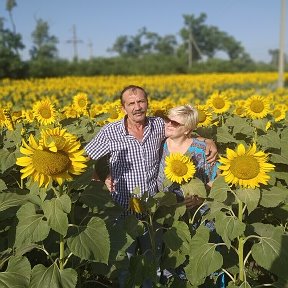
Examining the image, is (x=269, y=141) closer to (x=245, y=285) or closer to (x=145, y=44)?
(x=245, y=285)

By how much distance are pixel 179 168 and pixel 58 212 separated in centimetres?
90

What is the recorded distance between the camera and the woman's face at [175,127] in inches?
120

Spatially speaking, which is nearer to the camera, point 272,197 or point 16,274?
point 16,274

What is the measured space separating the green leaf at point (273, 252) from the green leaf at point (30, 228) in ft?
3.66

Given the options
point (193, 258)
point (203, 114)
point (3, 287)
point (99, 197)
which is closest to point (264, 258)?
point (193, 258)

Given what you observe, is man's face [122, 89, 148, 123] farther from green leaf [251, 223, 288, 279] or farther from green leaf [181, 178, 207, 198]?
green leaf [251, 223, 288, 279]

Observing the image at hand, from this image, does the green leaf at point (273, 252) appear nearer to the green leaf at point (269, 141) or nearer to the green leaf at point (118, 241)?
the green leaf at point (118, 241)

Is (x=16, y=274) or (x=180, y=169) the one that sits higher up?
(x=180, y=169)

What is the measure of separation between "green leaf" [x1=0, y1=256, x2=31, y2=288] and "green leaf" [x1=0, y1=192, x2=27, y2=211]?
286mm

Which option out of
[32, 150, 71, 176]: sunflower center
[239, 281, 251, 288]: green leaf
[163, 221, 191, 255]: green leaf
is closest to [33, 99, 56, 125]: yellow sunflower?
[163, 221, 191, 255]: green leaf

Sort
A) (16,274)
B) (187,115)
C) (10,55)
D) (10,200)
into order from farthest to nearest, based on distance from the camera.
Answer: (10,55) < (187,115) < (10,200) < (16,274)

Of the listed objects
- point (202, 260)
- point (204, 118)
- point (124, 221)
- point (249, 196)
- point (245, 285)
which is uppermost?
point (204, 118)

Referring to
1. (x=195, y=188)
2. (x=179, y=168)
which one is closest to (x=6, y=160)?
(x=179, y=168)

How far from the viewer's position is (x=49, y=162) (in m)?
2.02
